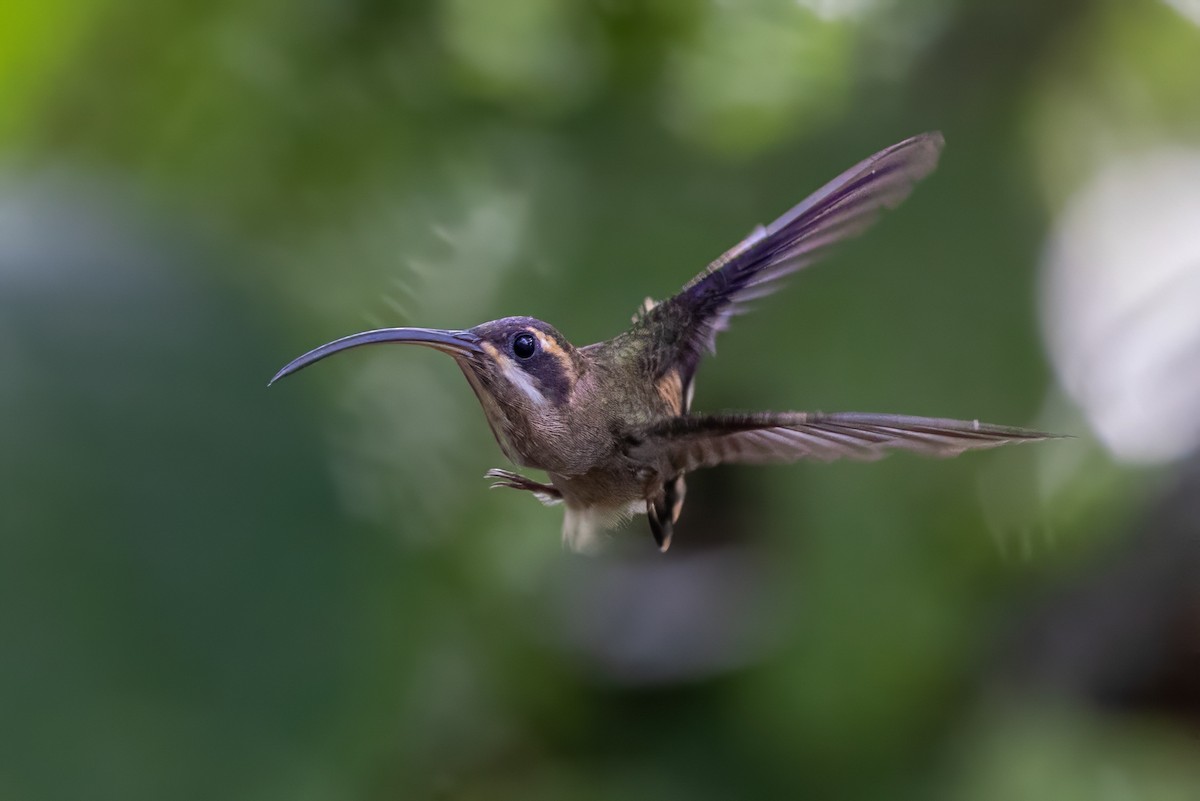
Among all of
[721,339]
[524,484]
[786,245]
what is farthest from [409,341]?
[721,339]

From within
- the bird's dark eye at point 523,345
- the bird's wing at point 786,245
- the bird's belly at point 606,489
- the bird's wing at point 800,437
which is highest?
the bird's wing at point 786,245

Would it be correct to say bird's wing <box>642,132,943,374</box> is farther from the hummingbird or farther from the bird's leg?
the bird's leg

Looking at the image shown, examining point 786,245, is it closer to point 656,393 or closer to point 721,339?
point 656,393

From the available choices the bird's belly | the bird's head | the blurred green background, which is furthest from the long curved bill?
the blurred green background

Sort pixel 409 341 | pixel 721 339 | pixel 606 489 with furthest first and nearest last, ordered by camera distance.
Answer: pixel 721 339 → pixel 606 489 → pixel 409 341

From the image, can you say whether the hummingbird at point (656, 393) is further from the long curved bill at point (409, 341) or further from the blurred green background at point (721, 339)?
the blurred green background at point (721, 339)

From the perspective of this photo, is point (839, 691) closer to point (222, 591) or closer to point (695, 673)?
point (695, 673)

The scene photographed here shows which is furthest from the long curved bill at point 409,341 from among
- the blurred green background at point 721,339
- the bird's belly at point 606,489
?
the blurred green background at point 721,339
